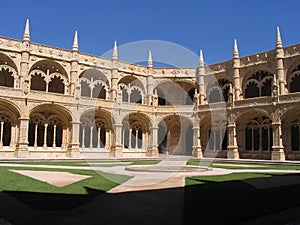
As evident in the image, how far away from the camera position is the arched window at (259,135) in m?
29.9

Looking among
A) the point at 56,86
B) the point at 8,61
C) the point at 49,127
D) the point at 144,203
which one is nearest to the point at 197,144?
the point at 49,127

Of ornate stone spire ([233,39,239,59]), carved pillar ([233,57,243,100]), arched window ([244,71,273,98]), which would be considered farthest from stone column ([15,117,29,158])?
arched window ([244,71,273,98])

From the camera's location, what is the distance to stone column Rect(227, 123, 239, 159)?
99.7 feet

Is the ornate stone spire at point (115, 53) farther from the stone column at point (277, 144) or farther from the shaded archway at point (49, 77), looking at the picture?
the stone column at point (277, 144)

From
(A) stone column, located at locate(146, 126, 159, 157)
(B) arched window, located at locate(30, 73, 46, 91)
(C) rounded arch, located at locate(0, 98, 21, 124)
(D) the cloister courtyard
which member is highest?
(B) arched window, located at locate(30, 73, 46, 91)

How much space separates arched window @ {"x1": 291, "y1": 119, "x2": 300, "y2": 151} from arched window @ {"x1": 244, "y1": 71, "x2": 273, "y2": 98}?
536cm

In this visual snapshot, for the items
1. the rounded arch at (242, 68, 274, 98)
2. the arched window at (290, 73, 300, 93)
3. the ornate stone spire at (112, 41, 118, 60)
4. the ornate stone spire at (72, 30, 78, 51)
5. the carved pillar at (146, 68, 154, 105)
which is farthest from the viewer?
the carved pillar at (146, 68, 154, 105)

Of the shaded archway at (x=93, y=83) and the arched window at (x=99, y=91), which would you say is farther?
the arched window at (x=99, y=91)

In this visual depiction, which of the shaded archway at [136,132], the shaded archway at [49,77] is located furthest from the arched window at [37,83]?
the shaded archway at [136,132]

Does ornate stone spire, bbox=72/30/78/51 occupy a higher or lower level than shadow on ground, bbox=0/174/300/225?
higher

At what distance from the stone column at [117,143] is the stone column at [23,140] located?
349 inches

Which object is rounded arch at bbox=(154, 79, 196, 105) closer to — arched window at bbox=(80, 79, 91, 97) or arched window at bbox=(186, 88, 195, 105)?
arched window at bbox=(186, 88, 195, 105)

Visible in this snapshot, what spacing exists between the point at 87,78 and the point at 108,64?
2918 mm

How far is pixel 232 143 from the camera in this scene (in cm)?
3080
